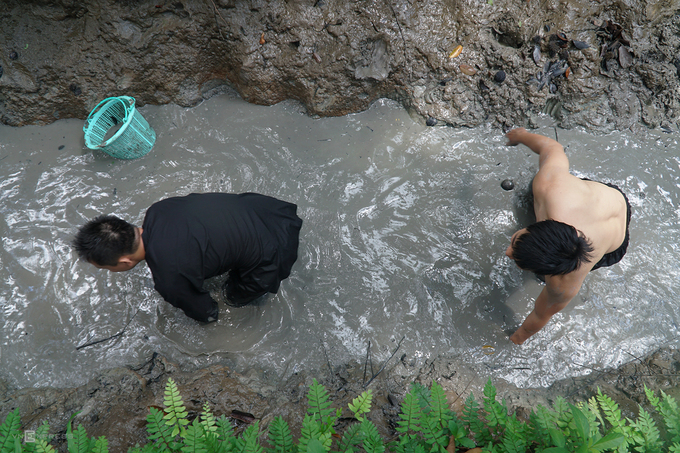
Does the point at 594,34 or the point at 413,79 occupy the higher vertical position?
the point at 594,34

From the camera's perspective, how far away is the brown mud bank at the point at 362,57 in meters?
3.54

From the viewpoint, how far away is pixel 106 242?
2270 mm

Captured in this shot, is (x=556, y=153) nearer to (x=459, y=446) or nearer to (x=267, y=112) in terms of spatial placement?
(x=459, y=446)

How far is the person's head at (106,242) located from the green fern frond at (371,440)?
1.79m

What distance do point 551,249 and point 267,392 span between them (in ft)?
7.16

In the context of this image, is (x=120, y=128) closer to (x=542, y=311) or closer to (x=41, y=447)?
(x=41, y=447)

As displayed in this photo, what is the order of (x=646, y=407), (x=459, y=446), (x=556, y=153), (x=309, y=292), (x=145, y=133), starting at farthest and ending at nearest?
(x=145, y=133)
(x=309, y=292)
(x=556, y=153)
(x=646, y=407)
(x=459, y=446)

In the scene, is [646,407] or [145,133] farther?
[145,133]

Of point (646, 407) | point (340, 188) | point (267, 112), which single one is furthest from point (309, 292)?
point (646, 407)

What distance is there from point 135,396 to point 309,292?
1.50m

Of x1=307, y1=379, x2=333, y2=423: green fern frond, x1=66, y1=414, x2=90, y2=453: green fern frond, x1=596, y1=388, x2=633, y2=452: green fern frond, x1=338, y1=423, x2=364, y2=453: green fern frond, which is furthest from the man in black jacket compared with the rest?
x1=596, y1=388, x2=633, y2=452: green fern frond

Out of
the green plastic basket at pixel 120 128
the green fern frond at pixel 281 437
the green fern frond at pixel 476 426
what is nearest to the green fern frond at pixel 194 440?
the green fern frond at pixel 281 437

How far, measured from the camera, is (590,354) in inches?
123

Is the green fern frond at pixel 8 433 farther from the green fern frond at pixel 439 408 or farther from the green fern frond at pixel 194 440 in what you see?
the green fern frond at pixel 439 408
